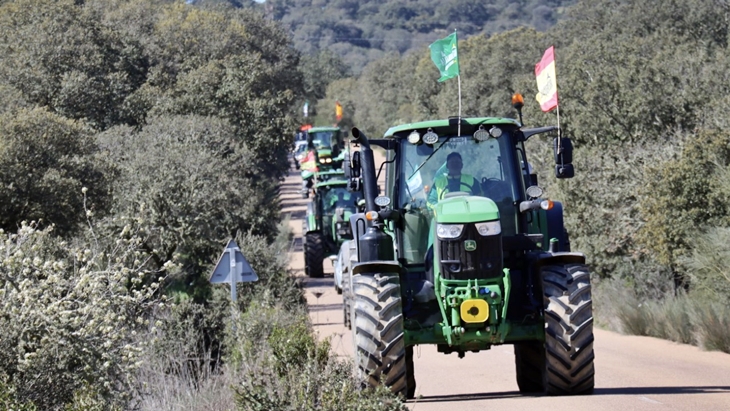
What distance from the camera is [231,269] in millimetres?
14930

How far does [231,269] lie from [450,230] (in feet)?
21.0

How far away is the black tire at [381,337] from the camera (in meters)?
9.25

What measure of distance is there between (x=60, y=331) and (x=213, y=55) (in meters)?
35.4

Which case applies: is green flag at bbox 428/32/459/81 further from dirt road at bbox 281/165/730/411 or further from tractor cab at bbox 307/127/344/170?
tractor cab at bbox 307/127/344/170

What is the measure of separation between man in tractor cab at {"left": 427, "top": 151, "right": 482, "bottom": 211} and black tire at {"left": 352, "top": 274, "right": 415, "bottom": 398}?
1176 mm

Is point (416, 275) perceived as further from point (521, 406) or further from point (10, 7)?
point (10, 7)

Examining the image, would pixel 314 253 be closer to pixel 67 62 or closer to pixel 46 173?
pixel 46 173

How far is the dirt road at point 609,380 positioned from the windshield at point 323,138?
775 inches

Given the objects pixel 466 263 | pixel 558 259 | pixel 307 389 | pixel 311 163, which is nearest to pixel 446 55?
pixel 558 259

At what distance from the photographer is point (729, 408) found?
8.95 meters

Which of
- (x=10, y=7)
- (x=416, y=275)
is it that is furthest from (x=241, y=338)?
(x=10, y=7)

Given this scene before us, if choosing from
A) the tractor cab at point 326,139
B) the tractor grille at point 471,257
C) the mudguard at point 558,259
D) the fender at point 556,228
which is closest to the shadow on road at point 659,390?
the mudguard at point 558,259

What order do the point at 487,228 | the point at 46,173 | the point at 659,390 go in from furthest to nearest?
the point at 46,173, the point at 659,390, the point at 487,228

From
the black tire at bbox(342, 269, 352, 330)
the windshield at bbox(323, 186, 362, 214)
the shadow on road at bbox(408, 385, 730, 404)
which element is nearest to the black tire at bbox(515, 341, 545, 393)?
the shadow on road at bbox(408, 385, 730, 404)
